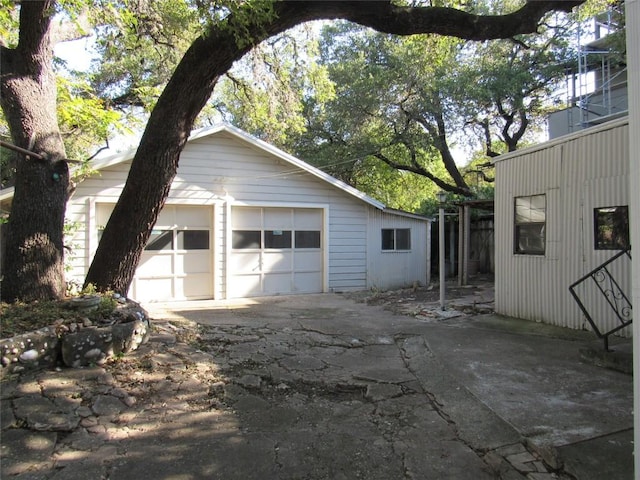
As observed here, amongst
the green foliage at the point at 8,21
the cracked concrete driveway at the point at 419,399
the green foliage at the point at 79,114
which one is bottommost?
the cracked concrete driveway at the point at 419,399

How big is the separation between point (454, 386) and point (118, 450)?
3279mm

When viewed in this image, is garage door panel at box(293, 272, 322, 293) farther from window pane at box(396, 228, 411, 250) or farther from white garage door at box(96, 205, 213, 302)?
window pane at box(396, 228, 411, 250)

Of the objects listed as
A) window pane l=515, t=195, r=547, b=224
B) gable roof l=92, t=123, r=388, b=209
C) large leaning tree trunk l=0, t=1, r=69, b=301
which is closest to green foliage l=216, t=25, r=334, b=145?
gable roof l=92, t=123, r=388, b=209

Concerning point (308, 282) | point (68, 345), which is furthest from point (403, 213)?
point (68, 345)

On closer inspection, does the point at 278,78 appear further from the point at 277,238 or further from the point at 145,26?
the point at 277,238

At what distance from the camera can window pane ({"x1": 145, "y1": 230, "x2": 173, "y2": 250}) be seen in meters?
10.6

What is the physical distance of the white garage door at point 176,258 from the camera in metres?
10.5

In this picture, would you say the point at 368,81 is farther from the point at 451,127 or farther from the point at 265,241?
the point at 265,241

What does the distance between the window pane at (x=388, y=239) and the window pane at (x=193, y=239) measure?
5.58 metres

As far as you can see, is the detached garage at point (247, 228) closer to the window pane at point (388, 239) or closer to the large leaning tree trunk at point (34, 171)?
the window pane at point (388, 239)

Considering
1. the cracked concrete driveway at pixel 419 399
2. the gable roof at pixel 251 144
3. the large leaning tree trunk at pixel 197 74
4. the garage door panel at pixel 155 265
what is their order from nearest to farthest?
the cracked concrete driveway at pixel 419 399 < the large leaning tree trunk at pixel 197 74 < the gable roof at pixel 251 144 < the garage door panel at pixel 155 265

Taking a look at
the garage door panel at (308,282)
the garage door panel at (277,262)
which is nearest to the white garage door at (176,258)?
the garage door panel at (277,262)

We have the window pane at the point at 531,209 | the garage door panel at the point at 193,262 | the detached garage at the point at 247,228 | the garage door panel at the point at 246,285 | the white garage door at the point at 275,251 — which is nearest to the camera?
the window pane at the point at 531,209

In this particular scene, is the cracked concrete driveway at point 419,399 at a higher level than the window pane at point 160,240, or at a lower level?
lower
